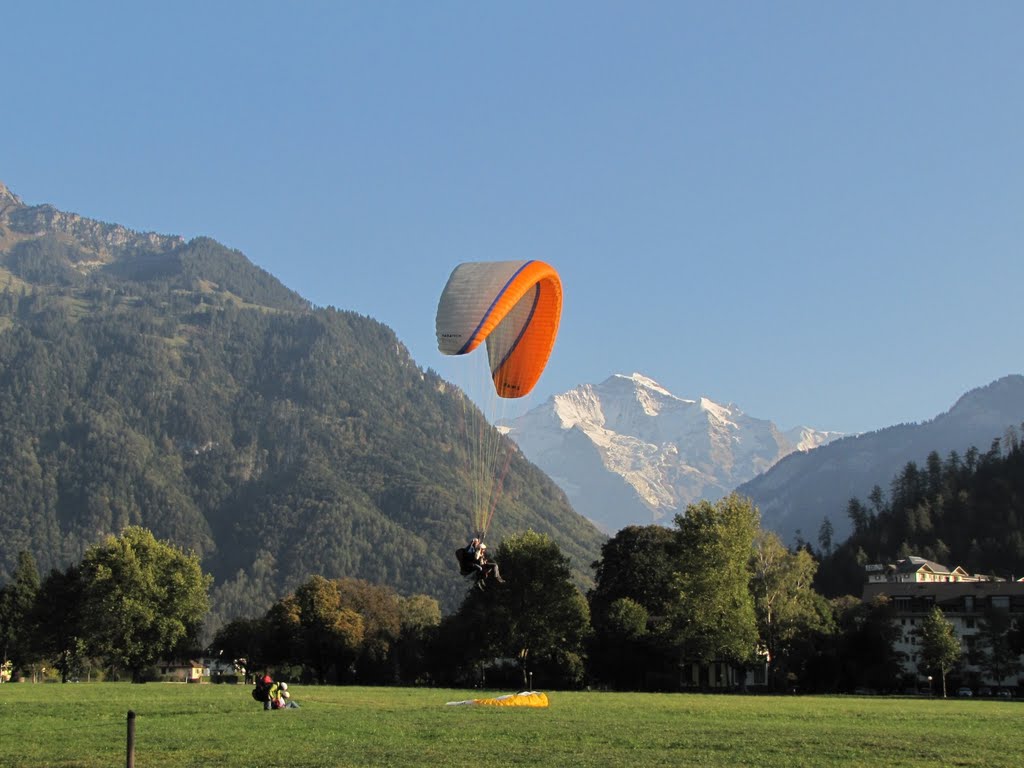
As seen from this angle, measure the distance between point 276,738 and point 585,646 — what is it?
1818 inches

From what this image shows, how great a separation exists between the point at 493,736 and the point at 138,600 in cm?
4710

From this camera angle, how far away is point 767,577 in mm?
69375

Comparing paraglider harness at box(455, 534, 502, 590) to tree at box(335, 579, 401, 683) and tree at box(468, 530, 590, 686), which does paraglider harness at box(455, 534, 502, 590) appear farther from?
tree at box(335, 579, 401, 683)

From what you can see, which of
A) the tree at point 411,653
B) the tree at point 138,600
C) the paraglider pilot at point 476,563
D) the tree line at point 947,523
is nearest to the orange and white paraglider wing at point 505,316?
the paraglider pilot at point 476,563

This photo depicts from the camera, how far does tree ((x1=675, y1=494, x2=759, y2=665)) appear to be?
201 ft

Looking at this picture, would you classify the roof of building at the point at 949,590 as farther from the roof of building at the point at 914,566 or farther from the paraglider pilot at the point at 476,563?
the paraglider pilot at the point at 476,563

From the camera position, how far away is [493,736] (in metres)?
23.1

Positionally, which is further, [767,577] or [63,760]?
[767,577]

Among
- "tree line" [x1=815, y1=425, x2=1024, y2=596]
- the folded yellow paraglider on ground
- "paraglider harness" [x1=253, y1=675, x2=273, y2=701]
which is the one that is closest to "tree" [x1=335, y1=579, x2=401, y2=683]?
the folded yellow paraglider on ground

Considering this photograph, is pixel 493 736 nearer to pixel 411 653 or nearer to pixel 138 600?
pixel 138 600

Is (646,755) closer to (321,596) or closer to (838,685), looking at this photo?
(838,685)

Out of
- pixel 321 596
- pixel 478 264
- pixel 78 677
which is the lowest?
pixel 78 677

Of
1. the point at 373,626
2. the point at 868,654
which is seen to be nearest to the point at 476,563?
the point at 868,654

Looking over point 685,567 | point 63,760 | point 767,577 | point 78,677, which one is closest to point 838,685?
point 767,577
